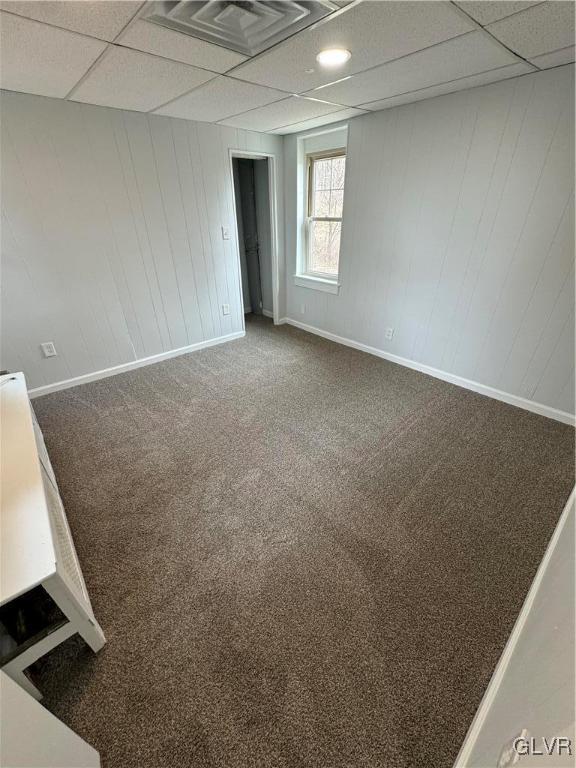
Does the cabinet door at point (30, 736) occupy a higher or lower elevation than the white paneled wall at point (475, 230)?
lower

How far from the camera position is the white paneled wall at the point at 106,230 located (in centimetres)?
234

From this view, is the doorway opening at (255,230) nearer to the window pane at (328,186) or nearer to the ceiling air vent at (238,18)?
the window pane at (328,186)

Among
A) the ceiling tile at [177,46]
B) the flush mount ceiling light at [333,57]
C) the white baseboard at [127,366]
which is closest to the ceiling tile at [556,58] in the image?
the flush mount ceiling light at [333,57]

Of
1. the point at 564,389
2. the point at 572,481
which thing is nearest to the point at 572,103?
the point at 564,389

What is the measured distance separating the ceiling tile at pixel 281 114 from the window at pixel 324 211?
605 mm

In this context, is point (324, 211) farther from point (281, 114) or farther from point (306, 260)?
point (281, 114)

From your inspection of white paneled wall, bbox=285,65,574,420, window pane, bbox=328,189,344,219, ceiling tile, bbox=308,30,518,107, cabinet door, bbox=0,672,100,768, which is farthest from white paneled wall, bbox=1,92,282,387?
cabinet door, bbox=0,672,100,768

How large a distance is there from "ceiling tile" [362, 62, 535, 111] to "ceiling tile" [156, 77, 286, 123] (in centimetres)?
87

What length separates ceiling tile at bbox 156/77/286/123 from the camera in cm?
200

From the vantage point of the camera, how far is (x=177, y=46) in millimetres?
1467

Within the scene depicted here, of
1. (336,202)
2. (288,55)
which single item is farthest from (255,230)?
(288,55)

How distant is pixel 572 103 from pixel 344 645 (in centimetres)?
316

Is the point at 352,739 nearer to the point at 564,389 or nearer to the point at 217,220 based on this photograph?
the point at 564,389

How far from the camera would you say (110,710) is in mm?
1052
